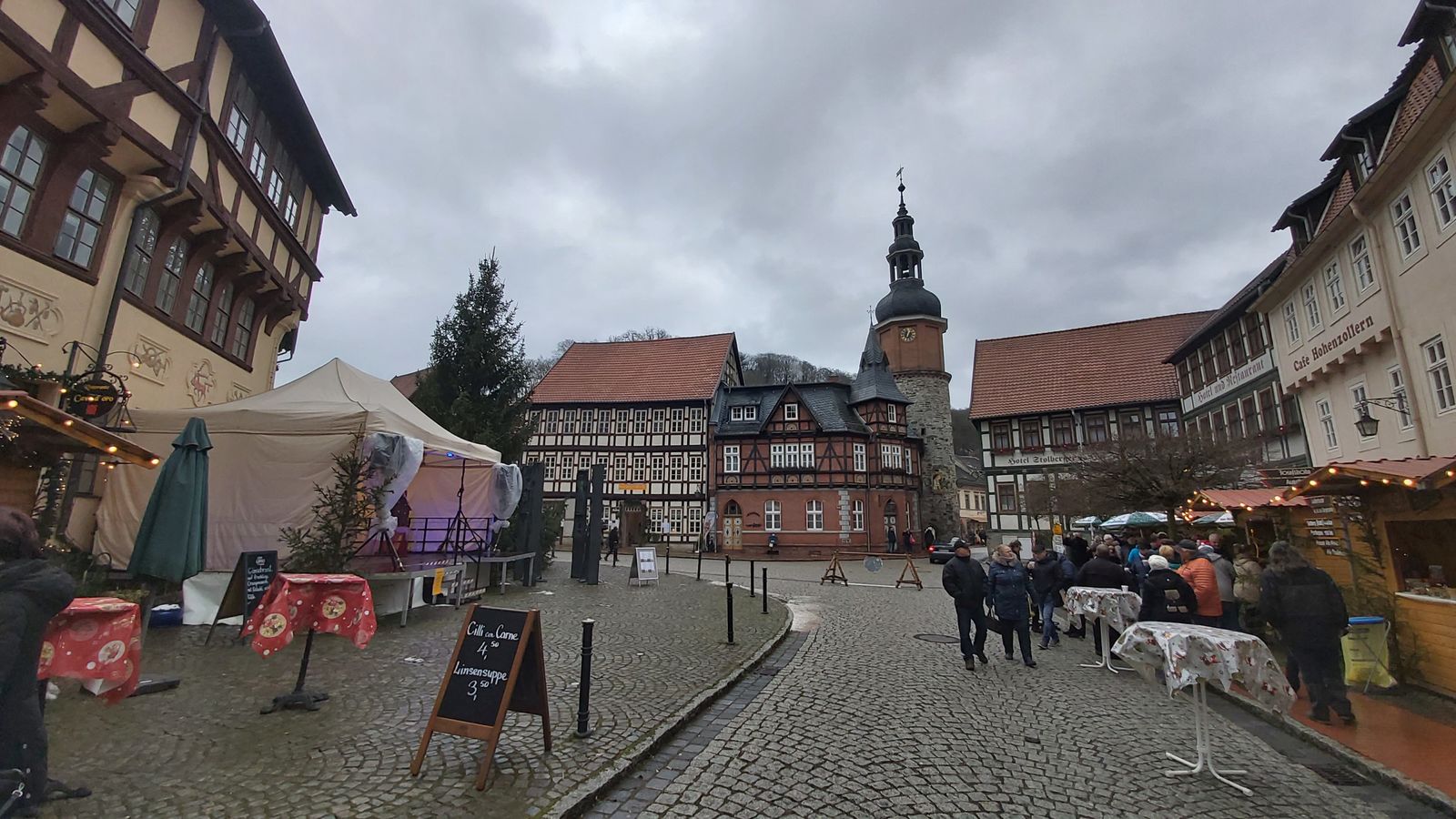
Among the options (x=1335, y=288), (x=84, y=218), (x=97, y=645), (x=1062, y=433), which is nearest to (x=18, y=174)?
(x=84, y=218)

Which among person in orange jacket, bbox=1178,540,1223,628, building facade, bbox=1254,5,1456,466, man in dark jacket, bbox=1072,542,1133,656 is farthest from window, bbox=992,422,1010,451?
person in orange jacket, bbox=1178,540,1223,628

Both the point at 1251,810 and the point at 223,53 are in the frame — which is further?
the point at 223,53

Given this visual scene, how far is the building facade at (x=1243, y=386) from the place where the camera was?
20.4 metres

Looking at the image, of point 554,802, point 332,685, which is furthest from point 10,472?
point 554,802

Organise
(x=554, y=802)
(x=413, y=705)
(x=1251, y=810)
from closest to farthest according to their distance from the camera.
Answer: (x=554, y=802)
(x=1251, y=810)
(x=413, y=705)

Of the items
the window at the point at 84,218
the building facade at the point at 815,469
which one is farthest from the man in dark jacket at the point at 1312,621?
the building facade at the point at 815,469

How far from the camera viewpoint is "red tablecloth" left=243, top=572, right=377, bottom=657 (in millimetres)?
5391

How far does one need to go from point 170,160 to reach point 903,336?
40777 millimetres

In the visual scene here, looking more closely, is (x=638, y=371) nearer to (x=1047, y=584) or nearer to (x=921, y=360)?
(x=921, y=360)

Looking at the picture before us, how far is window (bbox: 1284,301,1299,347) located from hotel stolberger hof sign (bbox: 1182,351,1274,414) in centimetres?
434

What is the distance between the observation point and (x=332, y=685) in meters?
6.18

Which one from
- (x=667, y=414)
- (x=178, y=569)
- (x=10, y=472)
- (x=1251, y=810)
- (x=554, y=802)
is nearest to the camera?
(x=554, y=802)

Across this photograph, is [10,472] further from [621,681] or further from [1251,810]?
[1251,810]

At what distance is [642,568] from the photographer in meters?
16.4
